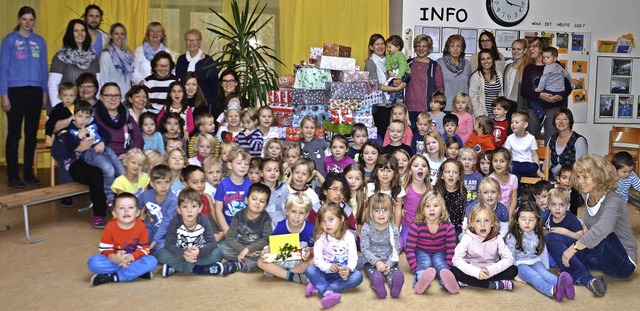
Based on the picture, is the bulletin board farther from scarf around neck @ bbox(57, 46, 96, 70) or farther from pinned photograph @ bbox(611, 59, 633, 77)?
scarf around neck @ bbox(57, 46, 96, 70)

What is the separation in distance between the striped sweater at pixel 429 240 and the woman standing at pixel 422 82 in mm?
2772

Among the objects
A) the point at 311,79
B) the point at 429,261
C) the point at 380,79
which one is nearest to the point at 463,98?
the point at 380,79

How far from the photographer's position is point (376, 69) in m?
7.11

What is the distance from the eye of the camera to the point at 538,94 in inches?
277

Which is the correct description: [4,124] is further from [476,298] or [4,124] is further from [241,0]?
[476,298]

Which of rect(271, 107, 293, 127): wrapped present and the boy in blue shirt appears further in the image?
rect(271, 107, 293, 127): wrapped present

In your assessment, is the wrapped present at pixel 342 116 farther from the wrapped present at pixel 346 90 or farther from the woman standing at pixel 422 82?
the woman standing at pixel 422 82

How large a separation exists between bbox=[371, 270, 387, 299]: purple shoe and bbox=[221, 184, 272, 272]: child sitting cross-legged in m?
0.84

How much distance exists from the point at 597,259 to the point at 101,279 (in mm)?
3143

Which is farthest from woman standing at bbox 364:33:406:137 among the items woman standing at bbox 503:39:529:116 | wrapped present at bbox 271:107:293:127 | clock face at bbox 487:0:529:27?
clock face at bbox 487:0:529:27

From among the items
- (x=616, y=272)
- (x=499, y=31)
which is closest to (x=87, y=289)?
(x=616, y=272)

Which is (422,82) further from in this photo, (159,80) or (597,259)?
(597,259)

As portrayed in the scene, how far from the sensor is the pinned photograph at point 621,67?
357 inches

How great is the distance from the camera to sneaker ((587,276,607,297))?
4134 mm
